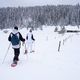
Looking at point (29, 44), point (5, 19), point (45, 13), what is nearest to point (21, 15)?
point (5, 19)

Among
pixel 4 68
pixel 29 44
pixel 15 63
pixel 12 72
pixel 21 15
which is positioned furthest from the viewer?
pixel 21 15

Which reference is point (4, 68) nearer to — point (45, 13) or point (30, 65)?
point (30, 65)

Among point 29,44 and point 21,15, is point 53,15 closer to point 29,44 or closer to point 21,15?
point 21,15

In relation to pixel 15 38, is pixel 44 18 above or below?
above

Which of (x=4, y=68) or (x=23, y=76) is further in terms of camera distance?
(x=4, y=68)

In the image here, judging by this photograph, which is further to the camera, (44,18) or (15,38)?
(44,18)

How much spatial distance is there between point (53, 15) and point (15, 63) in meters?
97.9

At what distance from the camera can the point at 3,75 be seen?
7.80 m

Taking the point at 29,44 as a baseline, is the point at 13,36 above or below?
above

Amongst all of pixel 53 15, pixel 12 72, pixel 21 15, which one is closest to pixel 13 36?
pixel 12 72

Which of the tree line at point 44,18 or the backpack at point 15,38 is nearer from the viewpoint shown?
the backpack at point 15,38

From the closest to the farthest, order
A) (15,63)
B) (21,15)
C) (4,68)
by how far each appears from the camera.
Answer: (4,68) → (15,63) → (21,15)

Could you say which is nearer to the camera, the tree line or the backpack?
the backpack

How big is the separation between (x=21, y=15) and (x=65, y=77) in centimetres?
12412
